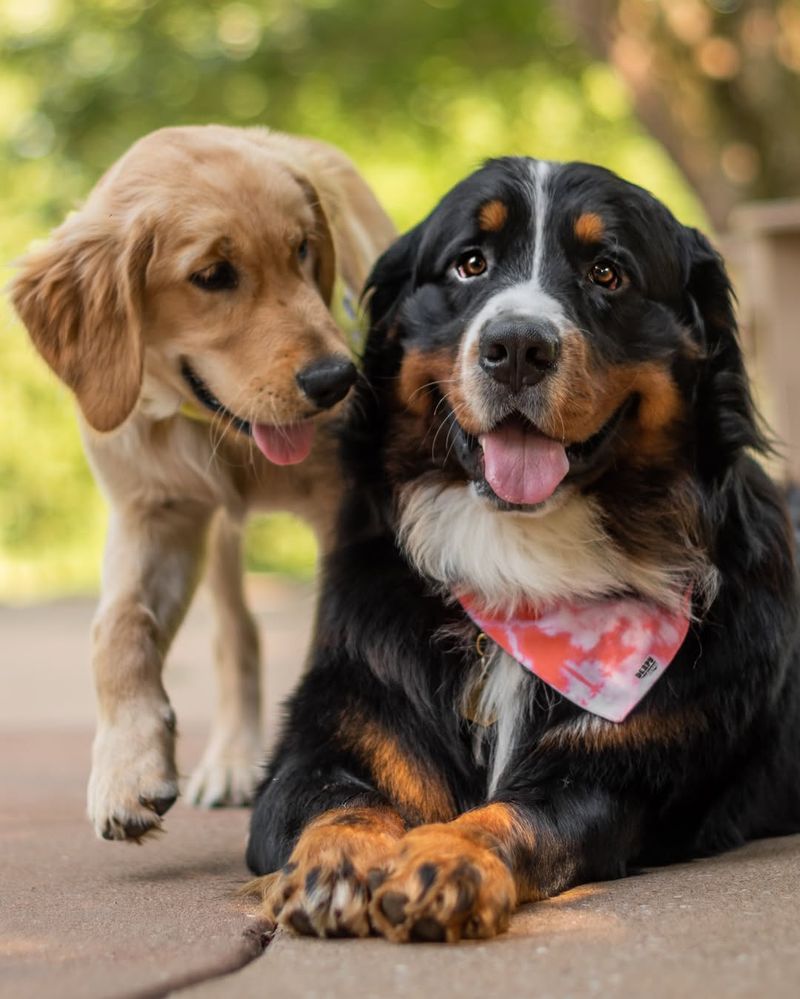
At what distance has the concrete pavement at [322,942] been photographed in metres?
2.13

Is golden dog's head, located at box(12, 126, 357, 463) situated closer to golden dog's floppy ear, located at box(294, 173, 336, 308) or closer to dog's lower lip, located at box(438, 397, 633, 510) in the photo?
golden dog's floppy ear, located at box(294, 173, 336, 308)

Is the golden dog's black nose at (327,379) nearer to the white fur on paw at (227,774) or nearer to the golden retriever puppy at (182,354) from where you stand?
the golden retriever puppy at (182,354)

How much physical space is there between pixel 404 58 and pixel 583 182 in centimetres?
1131

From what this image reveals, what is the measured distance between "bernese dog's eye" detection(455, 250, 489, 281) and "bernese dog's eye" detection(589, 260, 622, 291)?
228 mm

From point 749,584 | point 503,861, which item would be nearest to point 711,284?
point 749,584

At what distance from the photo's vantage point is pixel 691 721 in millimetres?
3057

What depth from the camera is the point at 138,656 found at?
3.50 metres

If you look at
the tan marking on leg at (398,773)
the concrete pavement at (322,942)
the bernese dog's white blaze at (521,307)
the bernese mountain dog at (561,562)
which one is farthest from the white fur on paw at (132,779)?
the bernese dog's white blaze at (521,307)

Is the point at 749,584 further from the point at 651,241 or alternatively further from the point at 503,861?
the point at 503,861

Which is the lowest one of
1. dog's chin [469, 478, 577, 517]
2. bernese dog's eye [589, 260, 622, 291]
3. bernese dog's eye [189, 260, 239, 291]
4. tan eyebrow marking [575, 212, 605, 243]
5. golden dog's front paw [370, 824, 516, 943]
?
golden dog's front paw [370, 824, 516, 943]

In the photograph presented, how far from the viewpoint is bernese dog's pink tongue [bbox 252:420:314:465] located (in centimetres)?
362

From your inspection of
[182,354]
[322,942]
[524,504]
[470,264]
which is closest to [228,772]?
[182,354]

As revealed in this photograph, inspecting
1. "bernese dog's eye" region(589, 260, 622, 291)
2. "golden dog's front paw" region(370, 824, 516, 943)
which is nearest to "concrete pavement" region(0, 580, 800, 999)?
"golden dog's front paw" region(370, 824, 516, 943)

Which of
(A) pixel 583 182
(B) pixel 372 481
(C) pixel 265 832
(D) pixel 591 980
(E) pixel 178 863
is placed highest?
(A) pixel 583 182
